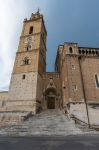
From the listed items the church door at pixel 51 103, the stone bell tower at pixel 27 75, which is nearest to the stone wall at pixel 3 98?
the stone bell tower at pixel 27 75

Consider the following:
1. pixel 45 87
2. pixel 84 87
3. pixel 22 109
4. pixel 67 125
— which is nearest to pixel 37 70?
pixel 45 87

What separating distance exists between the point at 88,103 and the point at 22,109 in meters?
9.47

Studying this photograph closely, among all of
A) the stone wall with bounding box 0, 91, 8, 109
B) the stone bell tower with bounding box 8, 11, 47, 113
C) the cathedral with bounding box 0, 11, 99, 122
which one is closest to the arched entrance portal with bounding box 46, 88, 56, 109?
the cathedral with bounding box 0, 11, 99, 122

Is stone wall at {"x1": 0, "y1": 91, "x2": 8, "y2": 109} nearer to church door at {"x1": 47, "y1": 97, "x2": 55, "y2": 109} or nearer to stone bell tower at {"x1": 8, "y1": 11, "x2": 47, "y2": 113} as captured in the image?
stone bell tower at {"x1": 8, "y1": 11, "x2": 47, "y2": 113}

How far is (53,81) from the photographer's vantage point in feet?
93.6

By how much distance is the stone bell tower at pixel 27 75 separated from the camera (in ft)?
78.0

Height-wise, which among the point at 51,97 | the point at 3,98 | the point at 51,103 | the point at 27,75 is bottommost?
the point at 51,103

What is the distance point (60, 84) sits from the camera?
93.1 ft

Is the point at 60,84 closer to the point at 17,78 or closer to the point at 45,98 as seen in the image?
the point at 45,98

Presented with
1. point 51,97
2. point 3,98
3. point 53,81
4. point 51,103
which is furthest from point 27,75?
point 3,98

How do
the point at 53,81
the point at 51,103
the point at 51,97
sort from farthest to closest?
the point at 53,81 < the point at 51,97 < the point at 51,103

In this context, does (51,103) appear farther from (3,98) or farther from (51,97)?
(3,98)

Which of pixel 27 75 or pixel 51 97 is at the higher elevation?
pixel 27 75

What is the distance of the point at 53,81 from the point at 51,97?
2913 millimetres
